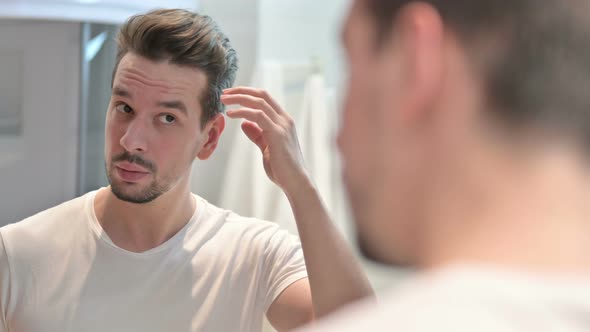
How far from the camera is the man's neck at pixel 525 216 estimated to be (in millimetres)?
398

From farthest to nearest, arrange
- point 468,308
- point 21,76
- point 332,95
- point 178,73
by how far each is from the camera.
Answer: point 332,95, point 21,76, point 178,73, point 468,308

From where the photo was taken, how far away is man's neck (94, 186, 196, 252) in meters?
1.23

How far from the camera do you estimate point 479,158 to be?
424 millimetres

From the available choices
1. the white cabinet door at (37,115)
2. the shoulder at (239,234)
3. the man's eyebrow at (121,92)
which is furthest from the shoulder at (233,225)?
the white cabinet door at (37,115)

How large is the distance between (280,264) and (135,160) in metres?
0.28

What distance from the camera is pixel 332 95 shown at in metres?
1.80

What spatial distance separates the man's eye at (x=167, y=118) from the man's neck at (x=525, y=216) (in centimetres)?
86

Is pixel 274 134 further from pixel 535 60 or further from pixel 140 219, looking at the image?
pixel 535 60

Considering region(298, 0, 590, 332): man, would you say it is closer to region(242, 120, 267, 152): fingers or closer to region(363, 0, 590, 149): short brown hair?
region(363, 0, 590, 149): short brown hair

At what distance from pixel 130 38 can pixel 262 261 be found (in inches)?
16.7

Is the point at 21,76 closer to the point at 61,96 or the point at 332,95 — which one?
the point at 61,96

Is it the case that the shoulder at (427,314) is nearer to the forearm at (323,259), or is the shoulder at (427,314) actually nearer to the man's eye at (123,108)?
the forearm at (323,259)

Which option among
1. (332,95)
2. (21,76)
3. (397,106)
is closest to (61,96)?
(21,76)

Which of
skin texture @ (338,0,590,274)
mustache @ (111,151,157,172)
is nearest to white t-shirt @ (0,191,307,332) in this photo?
mustache @ (111,151,157,172)
